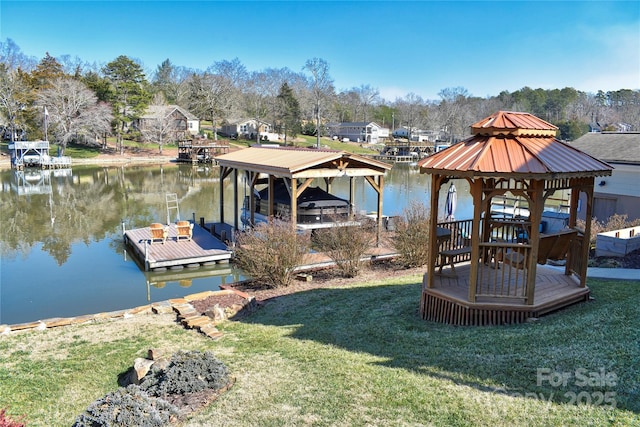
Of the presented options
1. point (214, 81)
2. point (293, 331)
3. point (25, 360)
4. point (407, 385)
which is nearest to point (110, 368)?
point (25, 360)

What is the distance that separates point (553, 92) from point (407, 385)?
340 feet

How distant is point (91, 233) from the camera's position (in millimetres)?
19859

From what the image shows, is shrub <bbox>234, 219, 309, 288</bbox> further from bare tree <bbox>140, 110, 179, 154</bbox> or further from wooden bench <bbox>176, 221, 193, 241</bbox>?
bare tree <bbox>140, 110, 179, 154</bbox>

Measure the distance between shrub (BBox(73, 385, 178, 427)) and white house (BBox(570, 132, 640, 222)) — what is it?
1682 centimetres

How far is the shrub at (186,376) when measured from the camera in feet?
18.2

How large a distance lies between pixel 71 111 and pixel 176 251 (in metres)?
45.4

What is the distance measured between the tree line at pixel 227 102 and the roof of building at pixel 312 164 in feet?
Result: 139

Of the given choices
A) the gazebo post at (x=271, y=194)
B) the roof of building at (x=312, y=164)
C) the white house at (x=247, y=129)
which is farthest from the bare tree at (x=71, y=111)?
the gazebo post at (x=271, y=194)

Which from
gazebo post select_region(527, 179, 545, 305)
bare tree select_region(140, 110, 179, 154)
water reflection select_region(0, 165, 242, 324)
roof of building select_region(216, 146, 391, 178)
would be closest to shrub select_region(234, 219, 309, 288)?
water reflection select_region(0, 165, 242, 324)

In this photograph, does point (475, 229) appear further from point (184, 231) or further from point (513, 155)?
point (184, 231)

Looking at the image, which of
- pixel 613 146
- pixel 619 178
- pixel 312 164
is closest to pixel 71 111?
pixel 312 164

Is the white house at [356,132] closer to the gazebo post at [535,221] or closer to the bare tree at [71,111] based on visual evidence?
the bare tree at [71,111]

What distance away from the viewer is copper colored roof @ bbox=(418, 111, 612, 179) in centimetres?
678

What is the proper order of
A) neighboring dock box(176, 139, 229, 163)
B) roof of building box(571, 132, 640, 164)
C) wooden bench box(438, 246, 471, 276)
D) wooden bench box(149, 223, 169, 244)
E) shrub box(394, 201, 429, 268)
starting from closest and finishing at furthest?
wooden bench box(438, 246, 471, 276) → shrub box(394, 201, 429, 268) → wooden bench box(149, 223, 169, 244) → roof of building box(571, 132, 640, 164) → neighboring dock box(176, 139, 229, 163)
